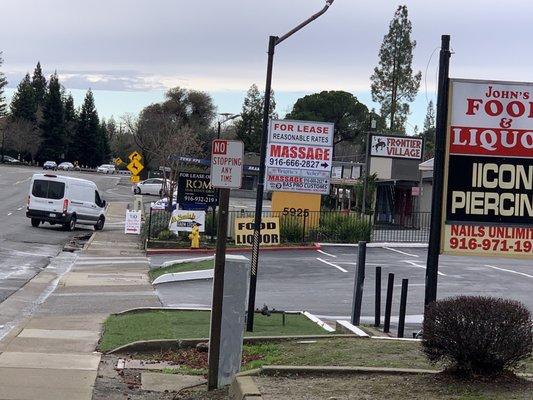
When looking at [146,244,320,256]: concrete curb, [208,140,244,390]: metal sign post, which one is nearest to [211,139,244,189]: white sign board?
[208,140,244,390]: metal sign post

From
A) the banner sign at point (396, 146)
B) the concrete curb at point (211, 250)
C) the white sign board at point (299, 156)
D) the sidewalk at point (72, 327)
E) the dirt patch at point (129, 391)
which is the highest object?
the banner sign at point (396, 146)

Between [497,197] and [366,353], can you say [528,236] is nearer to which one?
[497,197]

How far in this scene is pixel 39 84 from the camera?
14112 cm

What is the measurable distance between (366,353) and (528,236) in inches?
89.8

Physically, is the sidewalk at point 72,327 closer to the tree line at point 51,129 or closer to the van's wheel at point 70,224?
the van's wheel at point 70,224

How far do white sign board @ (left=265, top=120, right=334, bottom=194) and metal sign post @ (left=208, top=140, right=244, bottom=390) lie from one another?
32.1 feet

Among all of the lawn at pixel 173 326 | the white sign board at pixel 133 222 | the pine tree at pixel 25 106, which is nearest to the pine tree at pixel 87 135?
the pine tree at pixel 25 106

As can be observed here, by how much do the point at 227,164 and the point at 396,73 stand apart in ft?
221

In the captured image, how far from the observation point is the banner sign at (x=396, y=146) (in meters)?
46.4

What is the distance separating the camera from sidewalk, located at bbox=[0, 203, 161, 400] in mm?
9500

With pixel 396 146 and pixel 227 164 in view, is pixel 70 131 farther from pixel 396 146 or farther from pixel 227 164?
pixel 227 164

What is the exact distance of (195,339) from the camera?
12164 millimetres

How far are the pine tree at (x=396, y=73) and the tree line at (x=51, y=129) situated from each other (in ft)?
192

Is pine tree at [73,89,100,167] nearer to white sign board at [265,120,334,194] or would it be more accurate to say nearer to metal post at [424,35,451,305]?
white sign board at [265,120,334,194]
